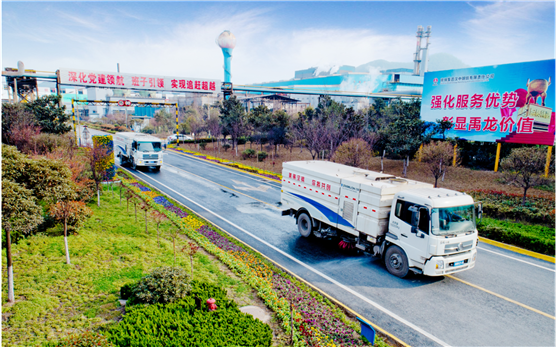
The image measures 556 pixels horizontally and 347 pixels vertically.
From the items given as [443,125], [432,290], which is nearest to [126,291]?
[432,290]

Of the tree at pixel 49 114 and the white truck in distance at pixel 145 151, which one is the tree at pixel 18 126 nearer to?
the tree at pixel 49 114

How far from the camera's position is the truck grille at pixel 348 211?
11.0 m

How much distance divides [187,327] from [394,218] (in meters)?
6.51

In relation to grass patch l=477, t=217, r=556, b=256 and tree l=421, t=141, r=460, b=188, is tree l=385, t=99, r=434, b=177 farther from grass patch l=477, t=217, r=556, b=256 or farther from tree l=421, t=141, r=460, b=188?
grass patch l=477, t=217, r=556, b=256

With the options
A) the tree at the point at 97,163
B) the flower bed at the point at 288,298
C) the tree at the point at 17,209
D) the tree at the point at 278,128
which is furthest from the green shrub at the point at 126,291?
the tree at the point at 278,128

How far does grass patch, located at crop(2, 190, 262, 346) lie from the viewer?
684 cm

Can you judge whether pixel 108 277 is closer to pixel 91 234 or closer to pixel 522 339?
pixel 91 234

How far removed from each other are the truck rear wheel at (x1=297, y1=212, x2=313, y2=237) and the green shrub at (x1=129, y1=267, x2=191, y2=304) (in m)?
6.04

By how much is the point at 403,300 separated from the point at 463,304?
1.55 metres

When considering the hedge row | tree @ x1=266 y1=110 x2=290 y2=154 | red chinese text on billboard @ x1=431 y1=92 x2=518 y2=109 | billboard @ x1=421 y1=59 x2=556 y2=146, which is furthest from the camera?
tree @ x1=266 y1=110 x2=290 y2=154

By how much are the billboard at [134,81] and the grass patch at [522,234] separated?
3311cm

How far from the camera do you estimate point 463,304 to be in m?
8.77

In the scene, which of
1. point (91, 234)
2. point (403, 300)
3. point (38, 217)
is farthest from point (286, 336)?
point (91, 234)

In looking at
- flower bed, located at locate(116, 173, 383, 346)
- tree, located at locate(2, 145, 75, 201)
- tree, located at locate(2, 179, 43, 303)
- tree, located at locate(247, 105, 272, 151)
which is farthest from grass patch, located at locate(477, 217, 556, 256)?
tree, located at locate(247, 105, 272, 151)
